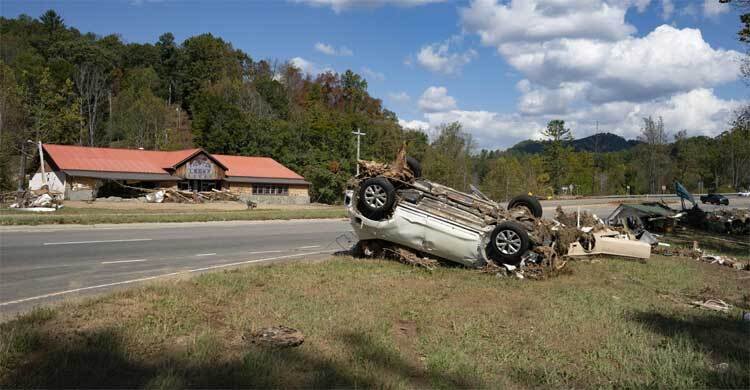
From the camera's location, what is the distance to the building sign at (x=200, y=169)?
4820 cm

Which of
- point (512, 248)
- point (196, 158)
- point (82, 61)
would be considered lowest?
point (512, 248)

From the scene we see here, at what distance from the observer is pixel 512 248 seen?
30.0 ft

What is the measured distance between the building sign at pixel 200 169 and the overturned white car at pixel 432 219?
41.6 metres

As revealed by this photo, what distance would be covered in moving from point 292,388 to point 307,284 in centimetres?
372

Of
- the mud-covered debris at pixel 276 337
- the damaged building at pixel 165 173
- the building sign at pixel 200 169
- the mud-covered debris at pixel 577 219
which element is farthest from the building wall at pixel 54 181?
the mud-covered debris at pixel 276 337

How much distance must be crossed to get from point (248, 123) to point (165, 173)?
18181mm

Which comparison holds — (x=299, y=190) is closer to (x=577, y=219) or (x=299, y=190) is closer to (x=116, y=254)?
(x=116, y=254)

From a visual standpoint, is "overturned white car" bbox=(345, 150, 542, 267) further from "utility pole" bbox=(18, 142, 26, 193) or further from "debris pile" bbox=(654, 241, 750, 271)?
"utility pole" bbox=(18, 142, 26, 193)

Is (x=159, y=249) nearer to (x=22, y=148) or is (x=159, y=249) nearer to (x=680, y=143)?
(x=22, y=148)

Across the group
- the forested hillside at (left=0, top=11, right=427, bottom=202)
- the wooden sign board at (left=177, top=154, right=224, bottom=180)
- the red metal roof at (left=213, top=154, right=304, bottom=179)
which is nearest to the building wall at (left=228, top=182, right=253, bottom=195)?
the red metal roof at (left=213, top=154, right=304, bottom=179)

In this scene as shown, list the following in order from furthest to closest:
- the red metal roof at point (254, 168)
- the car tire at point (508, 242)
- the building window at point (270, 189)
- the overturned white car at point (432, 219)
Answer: the building window at point (270, 189) → the red metal roof at point (254, 168) → the overturned white car at point (432, 219) → the car tire at point (508, 242)

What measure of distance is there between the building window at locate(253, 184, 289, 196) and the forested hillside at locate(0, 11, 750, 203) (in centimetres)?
383

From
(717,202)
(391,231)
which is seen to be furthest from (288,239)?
(717,202)

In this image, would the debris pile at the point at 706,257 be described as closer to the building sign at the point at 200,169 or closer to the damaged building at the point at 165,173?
the damaged building at the point at 165,173
